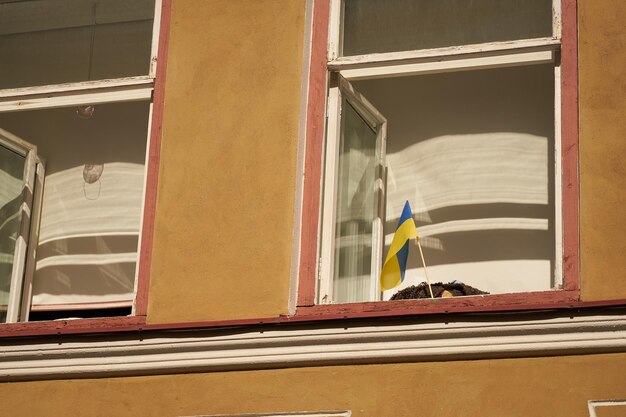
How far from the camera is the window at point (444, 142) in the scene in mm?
7656

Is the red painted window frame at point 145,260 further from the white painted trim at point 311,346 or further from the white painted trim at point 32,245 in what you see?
the white painted trim at point 32,245

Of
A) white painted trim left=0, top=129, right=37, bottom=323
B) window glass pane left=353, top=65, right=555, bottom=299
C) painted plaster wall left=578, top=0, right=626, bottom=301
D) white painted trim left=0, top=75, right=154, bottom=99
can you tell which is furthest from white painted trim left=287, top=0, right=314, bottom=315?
white painted trim left=0, top=129, right=37, bottom=323

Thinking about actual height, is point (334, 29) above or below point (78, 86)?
above

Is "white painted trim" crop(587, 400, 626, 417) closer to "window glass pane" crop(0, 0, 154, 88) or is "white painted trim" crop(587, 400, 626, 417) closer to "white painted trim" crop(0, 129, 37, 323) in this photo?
"white painted trim" crop(0, 129, 37, 323)

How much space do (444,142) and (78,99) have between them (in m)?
1.95

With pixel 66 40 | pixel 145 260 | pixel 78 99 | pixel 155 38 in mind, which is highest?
pixel 66 40

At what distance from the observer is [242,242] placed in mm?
7523

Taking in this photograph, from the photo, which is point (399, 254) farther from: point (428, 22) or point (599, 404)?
point (599, 404)

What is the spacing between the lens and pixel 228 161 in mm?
7719

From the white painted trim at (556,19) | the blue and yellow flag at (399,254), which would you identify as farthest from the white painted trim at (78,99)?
the white painted trim at (556,19)

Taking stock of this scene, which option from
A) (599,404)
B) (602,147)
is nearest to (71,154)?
(602,147)

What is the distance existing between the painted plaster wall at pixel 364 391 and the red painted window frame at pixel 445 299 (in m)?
0.26

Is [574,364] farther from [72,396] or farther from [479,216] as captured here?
[72,396]

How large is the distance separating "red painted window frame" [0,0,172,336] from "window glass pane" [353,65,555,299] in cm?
103
